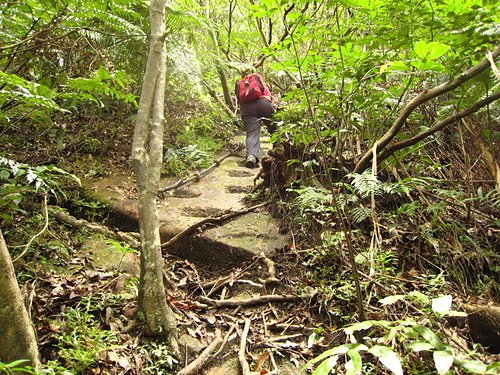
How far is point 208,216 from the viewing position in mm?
5223

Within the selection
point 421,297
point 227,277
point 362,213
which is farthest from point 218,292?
point 421,297

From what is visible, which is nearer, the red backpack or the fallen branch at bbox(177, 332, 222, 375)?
the fallen branch at bbox(177, 332, 222, 375)

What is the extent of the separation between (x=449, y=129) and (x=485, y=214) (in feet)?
4.83

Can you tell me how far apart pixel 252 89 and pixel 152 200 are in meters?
4.68

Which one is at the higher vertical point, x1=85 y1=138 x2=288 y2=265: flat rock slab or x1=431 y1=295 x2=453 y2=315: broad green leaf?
x1=431 y1=295 x2=453 y2=315: broad green leaf

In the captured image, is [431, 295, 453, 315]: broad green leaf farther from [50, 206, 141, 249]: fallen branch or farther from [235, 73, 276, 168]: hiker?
[235, 73, 276, 168]: hiker

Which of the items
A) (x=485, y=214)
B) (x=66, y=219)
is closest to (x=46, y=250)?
(x=66, y=219)

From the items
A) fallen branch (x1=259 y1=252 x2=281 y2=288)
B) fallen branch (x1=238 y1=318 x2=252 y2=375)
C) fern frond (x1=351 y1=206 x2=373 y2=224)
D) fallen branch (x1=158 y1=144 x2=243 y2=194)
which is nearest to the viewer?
fallen branch (x1=238 y1=318 x2=252 y2=375)

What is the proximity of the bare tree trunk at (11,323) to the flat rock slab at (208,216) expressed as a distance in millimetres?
2678

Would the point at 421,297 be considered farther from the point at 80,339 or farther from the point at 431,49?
the point at 80,339

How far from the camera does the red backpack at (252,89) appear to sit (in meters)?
6.90

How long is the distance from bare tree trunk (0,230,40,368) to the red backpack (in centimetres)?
572

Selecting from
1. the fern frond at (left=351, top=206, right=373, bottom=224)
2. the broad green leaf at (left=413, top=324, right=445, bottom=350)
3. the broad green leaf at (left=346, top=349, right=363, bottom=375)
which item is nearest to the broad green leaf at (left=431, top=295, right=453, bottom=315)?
the broad green leaf at (left=413, top=324, right=445, bottom=350)

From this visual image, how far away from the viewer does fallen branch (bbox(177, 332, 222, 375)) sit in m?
2.59
